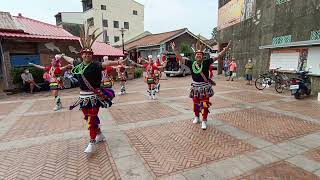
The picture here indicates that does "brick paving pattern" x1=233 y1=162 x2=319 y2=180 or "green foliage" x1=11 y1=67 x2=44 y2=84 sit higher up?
"green foliage" x1=11 y1=67 x2=44 y2=84

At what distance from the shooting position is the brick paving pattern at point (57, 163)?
13.3 ft

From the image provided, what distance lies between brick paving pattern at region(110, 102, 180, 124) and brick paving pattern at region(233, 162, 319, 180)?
12.8 ft

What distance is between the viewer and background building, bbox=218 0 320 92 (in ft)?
37.3

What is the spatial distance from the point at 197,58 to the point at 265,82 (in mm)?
8810

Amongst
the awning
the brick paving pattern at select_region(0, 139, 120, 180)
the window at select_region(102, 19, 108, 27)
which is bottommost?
the brick paving pattern at select_region(0, 139, 120, 180)

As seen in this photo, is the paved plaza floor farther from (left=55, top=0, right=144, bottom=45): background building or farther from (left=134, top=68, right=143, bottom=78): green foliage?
(left=55, top=0, right=144, bottom=45): background building

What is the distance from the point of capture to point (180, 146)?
5.15 m

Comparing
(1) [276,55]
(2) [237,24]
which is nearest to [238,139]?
(1) [276,55]

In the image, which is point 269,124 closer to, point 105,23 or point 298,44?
point 298,44

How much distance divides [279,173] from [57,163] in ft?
13.6

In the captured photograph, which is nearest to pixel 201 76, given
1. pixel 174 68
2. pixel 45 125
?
pixel 45 125

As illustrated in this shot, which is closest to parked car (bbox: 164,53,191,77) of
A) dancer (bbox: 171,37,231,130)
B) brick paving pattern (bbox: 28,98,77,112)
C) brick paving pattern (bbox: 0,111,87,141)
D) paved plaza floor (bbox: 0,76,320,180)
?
brick paving pattern (bbox: 28,98,77,112)

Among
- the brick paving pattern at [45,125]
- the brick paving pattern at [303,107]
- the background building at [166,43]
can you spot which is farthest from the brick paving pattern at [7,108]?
the background building at [166,43]

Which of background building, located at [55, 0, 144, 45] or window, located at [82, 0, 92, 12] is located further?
window, located at [82, 0, 92, 12]
